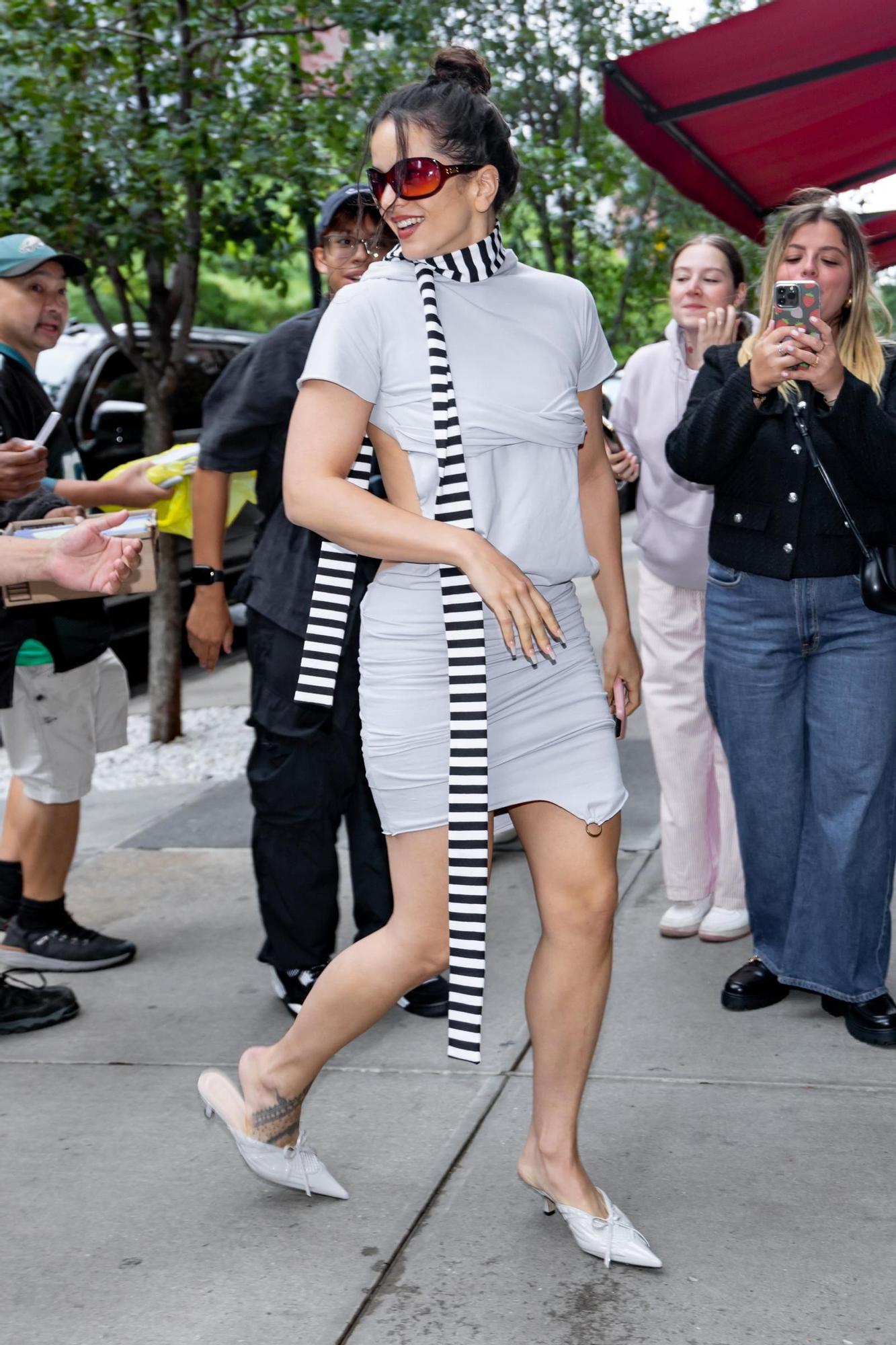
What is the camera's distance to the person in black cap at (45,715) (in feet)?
14.5

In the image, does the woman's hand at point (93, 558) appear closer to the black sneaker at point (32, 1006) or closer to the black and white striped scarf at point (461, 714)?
the black and white striped scarf at point (461, 714)

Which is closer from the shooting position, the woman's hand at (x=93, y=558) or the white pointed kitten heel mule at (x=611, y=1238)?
the white pointed kitten heel mule at (x=611, y=1238)

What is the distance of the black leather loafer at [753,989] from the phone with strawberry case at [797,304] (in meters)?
1.59

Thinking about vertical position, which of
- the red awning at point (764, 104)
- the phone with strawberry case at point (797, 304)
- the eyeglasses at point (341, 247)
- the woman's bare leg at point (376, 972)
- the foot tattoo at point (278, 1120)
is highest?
the red awning at point (764, 104)

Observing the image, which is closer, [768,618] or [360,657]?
[360,657]

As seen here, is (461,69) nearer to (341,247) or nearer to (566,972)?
(341,247)

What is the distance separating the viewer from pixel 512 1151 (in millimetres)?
3338

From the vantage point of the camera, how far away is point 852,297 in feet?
12.4

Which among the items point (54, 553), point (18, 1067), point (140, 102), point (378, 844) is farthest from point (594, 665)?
point (140, 102)

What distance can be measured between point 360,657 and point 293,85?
4907mm

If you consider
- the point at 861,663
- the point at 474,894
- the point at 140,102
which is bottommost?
the point at 474,894

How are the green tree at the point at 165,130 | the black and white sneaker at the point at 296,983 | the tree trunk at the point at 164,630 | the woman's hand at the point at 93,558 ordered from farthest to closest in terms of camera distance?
the tree trunk at the point at 164,630, the green tree at the point at 165,130, the black and white sneaker at the point at 296,983, the woman's hand at the point at 93,558

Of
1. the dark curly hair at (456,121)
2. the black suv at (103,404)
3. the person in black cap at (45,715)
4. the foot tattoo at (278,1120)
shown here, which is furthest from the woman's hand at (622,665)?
the black suv at (103,404)

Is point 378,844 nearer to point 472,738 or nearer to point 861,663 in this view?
point 861,663
